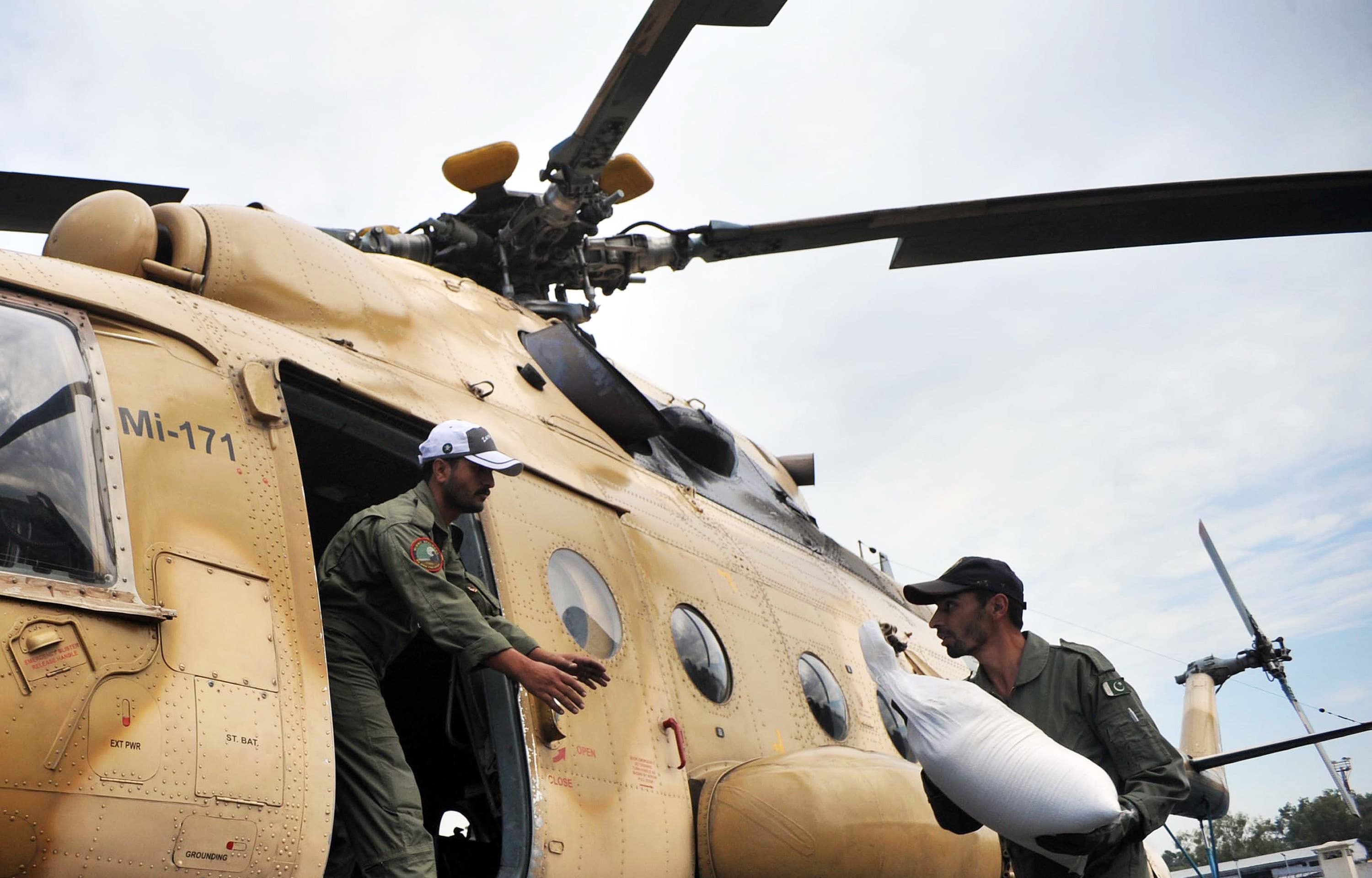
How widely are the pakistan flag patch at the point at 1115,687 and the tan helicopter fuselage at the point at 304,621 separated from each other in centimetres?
153

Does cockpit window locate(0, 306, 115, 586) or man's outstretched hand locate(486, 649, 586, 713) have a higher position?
cockpit window locate(0, 306, 115, 586)

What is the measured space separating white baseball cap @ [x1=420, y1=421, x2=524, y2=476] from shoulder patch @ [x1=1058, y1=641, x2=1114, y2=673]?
1.82m

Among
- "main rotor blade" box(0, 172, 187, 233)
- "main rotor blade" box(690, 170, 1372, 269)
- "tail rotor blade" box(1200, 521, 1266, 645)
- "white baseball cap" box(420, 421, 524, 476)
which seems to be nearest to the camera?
"white baseball cap" box(420, 421, 524, 476)

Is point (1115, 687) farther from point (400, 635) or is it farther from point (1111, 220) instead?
point (1111, 220)

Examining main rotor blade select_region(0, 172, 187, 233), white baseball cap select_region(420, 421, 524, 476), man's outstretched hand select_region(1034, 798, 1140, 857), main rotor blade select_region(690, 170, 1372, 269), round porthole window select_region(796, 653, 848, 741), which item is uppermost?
main rotor blade select_region(0, 172, 187, 233)

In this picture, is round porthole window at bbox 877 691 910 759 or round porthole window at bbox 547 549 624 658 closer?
round porthole window at bbox 547 549 624 658

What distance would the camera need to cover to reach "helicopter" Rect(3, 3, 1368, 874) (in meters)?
2.74

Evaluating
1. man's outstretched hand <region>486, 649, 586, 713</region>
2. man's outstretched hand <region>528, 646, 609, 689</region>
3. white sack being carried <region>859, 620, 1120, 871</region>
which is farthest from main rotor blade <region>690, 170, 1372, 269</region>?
man's outstretched hand <region>486, 649, 586, 713</region>

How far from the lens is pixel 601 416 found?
20.1ft

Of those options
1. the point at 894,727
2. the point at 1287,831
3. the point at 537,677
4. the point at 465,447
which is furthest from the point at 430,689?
the point at 1287,831

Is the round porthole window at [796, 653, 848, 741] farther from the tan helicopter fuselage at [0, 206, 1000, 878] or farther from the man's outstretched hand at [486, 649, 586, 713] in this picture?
the man's outstretched hand at [486, 649, 586, 713]

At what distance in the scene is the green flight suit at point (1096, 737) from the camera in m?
2.90

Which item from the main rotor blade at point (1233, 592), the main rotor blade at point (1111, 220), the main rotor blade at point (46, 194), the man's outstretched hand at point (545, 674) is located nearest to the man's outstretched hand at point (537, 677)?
the man's outstretched hand at point (545, 674)

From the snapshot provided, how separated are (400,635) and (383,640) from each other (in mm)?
57
